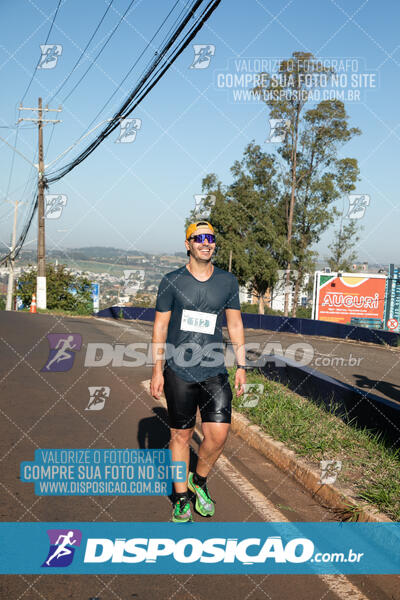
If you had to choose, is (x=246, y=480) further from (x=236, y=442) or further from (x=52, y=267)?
(x=52, y=267)

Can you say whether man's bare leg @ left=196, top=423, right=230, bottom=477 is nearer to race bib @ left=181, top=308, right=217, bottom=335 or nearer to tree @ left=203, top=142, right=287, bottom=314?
race bib @ left=181, top=308, right=217, bottom=335

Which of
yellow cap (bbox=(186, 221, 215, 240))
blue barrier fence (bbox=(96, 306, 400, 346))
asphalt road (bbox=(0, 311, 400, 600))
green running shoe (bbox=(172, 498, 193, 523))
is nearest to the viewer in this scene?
asphalt road (bbox=(0, 311, 400, 600))

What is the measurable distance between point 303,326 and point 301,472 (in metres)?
25.6

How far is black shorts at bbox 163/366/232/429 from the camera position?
13.7 ft

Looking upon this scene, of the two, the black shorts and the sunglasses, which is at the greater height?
the sunglasses

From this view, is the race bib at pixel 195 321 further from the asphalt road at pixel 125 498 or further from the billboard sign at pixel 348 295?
the billboard sign at pixel 348 295

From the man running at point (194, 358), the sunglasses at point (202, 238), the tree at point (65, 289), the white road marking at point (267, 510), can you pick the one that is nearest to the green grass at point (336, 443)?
the white road marking at point (267, 510)

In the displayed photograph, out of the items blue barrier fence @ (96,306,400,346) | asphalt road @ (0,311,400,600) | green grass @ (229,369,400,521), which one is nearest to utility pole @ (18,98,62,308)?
Answer: blue barrier fence @ (96,306,400,346)

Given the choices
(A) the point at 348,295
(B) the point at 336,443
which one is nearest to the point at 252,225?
(A) the point at 348,295

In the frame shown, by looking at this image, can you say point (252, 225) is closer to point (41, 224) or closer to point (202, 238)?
point (41, 224)

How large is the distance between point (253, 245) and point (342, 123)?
41.8 feet

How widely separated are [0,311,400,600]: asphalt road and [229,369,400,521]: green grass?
36cm

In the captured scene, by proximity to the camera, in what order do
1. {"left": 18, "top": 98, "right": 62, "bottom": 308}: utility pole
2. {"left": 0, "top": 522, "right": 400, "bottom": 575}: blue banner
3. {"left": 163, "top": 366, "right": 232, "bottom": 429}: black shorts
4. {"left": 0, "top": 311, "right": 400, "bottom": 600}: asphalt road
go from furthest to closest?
{"left": 18, "top": 98, "right": 62, "bottom": 308}: utility pole < {"left": 163, "top": 366, "right": 232, "bottom": 429}: black shorts < {"left": 0, "top": 522, "right": 400, "bottom": 575}: blue banner < {"left": 0, "top": 311, "right": 400, "bottom": 600}: asphalt road

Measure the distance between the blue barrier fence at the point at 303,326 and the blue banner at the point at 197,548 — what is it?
874 inches
